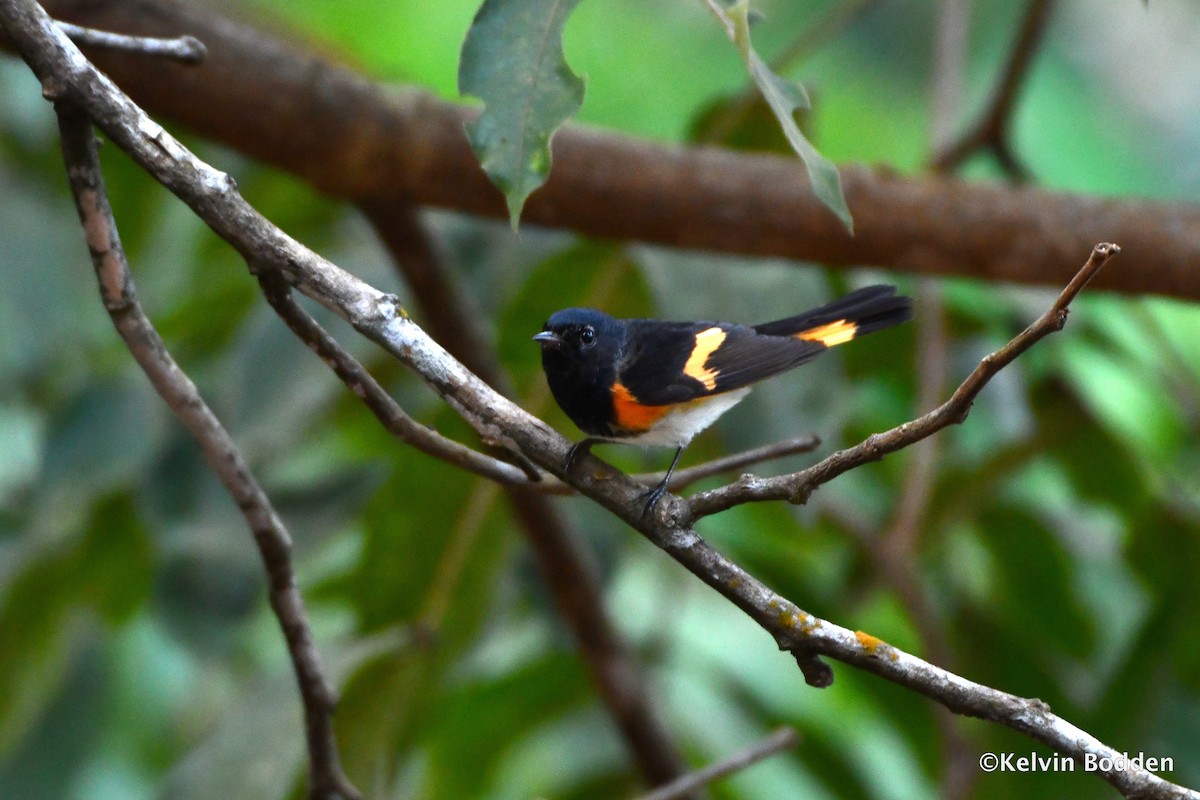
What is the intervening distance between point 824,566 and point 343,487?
1665mm

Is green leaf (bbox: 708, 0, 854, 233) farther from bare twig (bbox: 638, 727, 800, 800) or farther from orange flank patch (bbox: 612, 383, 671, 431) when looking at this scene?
bare twig (bbox: 638, 727, 800, 800)

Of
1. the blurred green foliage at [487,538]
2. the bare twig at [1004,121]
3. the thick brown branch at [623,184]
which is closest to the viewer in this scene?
the thick brown branch at [623,184]

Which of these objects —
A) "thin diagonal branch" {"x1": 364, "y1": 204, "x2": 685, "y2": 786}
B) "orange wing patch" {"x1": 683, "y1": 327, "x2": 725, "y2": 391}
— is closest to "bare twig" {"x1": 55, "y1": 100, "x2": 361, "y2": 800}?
"orange wing patch" {"x1": 683, "y1": 327, "x2": 725, "y2": 391}

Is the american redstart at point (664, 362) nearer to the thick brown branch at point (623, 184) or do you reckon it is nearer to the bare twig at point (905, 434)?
the thick brown branch at point (623, 184)

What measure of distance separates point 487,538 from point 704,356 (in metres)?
1.12

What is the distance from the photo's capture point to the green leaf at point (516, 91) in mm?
1243

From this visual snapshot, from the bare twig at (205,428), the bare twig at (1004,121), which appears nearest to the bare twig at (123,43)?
the bare twig at (205,428)

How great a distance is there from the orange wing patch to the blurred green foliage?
570mm

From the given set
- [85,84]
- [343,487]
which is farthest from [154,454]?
[85,84]

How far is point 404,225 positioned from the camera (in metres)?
2.52

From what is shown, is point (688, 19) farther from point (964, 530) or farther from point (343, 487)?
point (343, 487)

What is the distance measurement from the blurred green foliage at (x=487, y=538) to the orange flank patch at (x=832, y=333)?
56 centimetres

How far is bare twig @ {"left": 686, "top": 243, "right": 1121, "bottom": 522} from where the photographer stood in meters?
0.96

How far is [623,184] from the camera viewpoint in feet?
7.07
